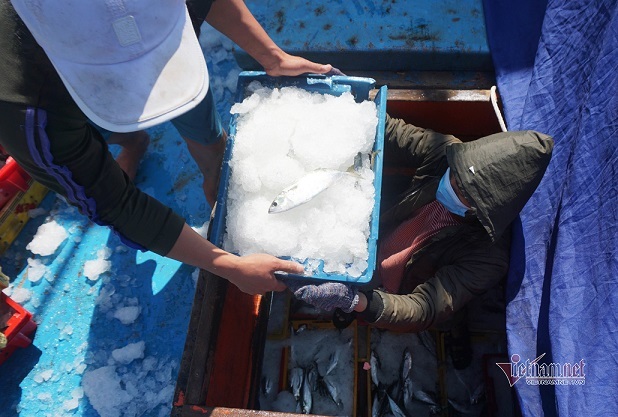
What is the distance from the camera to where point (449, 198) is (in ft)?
7.22

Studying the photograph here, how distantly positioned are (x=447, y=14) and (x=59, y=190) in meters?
2.69

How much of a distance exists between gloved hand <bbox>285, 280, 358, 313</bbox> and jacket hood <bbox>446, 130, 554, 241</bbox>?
0.73m

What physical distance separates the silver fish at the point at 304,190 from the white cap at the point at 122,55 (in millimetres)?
607

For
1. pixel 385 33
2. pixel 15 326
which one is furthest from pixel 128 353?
pixel 385 33

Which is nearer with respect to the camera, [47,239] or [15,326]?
[15,326]

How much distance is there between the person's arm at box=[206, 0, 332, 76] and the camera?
2285 millimetres

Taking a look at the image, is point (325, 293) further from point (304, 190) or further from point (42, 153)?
point (42, 153)

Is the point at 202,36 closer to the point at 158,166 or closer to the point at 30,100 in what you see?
the point at 158,166

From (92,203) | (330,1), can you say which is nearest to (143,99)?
(92,203)

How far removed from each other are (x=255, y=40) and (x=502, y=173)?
1467mm

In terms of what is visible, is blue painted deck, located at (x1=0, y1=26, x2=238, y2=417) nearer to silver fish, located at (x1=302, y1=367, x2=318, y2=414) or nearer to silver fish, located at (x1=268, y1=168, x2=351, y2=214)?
silver fish, located at (x1=302, y1=367, x2=318, y2=414)

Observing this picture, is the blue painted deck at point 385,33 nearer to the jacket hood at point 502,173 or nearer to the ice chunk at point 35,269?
the jacket hood at point 502,173

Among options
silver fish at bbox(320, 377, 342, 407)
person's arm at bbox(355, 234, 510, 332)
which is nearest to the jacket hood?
person's arm at bbox(355, 234, 510, 332)

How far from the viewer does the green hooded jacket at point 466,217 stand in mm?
1935
